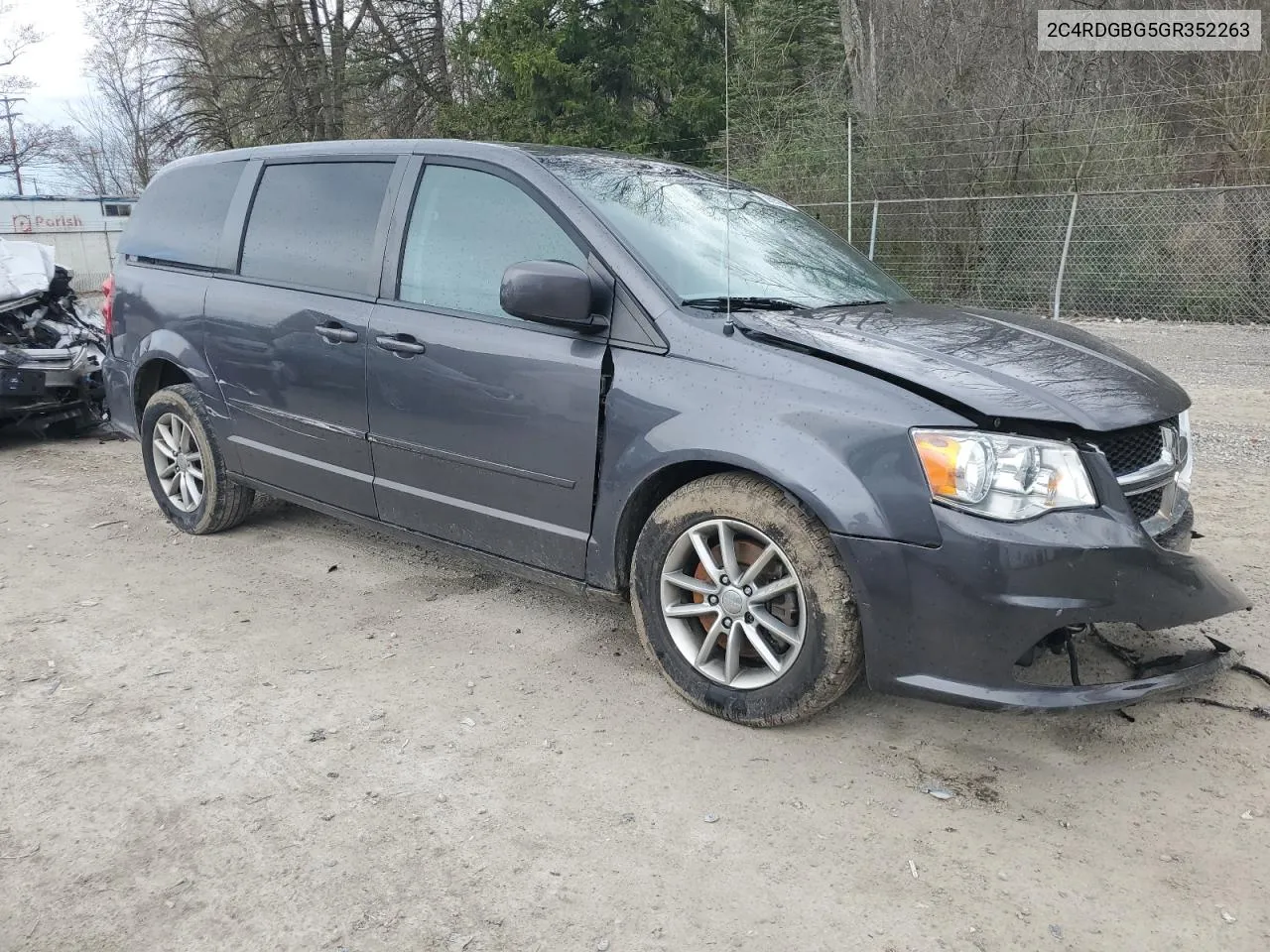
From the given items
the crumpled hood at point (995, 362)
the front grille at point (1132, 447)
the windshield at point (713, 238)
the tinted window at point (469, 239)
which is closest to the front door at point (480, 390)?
the tinted window at point (469, 239)

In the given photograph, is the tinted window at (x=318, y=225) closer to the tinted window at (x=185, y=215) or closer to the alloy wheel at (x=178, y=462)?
the tinted window at (x=185, y=215)

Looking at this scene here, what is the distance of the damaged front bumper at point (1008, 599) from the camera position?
2598 millimetres

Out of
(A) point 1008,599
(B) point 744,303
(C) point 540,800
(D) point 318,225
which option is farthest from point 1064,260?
(C) point 540,800

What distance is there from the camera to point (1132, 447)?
2863 mm

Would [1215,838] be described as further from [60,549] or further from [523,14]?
[523,14]

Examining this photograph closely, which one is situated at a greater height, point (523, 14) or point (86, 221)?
point (523, 14)

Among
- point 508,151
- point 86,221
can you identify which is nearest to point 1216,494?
point 508,151

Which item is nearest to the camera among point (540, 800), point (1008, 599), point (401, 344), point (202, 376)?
point (1008, 599)

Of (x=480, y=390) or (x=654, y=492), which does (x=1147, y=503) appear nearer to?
(x=654, y=492)

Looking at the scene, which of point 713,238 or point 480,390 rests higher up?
point 713,238

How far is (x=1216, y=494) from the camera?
5426 mm

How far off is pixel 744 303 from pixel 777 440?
2.24ft

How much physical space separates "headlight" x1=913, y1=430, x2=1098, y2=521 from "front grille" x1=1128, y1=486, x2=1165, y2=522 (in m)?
0.25

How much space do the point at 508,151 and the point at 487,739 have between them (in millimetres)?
2133
